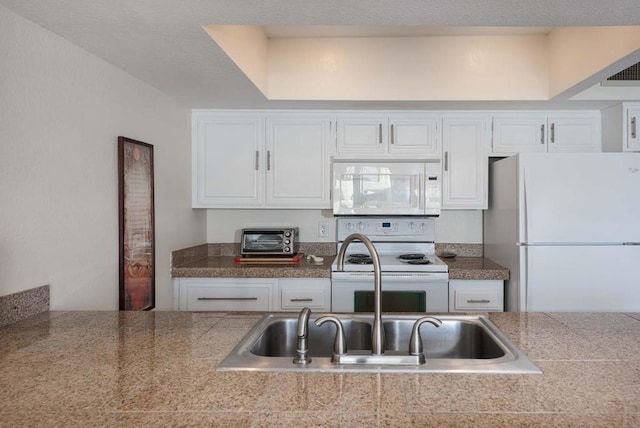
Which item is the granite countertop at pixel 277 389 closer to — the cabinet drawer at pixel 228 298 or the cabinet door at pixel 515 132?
the cabinet drawer at pixel 228 298

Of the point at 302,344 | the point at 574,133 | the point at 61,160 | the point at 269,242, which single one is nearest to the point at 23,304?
the point at 61,160

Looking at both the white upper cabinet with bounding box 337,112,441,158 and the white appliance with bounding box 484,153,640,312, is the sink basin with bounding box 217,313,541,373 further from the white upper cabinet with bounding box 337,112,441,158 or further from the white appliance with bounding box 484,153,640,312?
the white upper cabinet with bounding box 337,112,441,158

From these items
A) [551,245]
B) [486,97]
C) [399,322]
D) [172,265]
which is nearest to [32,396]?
[399,322]

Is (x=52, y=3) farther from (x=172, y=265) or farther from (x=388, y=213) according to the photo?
(x=388, y=213)

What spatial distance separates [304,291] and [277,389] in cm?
190

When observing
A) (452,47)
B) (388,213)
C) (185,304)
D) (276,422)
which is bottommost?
(185,304)

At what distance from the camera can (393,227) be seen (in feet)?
11.1

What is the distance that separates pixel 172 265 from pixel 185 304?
28cm

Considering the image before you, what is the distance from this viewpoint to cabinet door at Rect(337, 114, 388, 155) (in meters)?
3.15

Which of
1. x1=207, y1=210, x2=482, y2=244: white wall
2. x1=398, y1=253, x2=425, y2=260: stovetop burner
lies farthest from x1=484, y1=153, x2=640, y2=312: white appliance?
x1=207, y1=210, x2=482, y2=244: white wall

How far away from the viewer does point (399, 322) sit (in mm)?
1567

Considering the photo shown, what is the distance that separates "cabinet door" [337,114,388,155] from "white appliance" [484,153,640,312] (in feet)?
3.13

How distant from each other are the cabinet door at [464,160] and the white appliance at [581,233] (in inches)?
19.7

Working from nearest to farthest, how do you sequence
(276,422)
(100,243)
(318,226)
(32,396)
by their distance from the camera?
(276,422) < (32,396) < (100,243) < (318,226)
